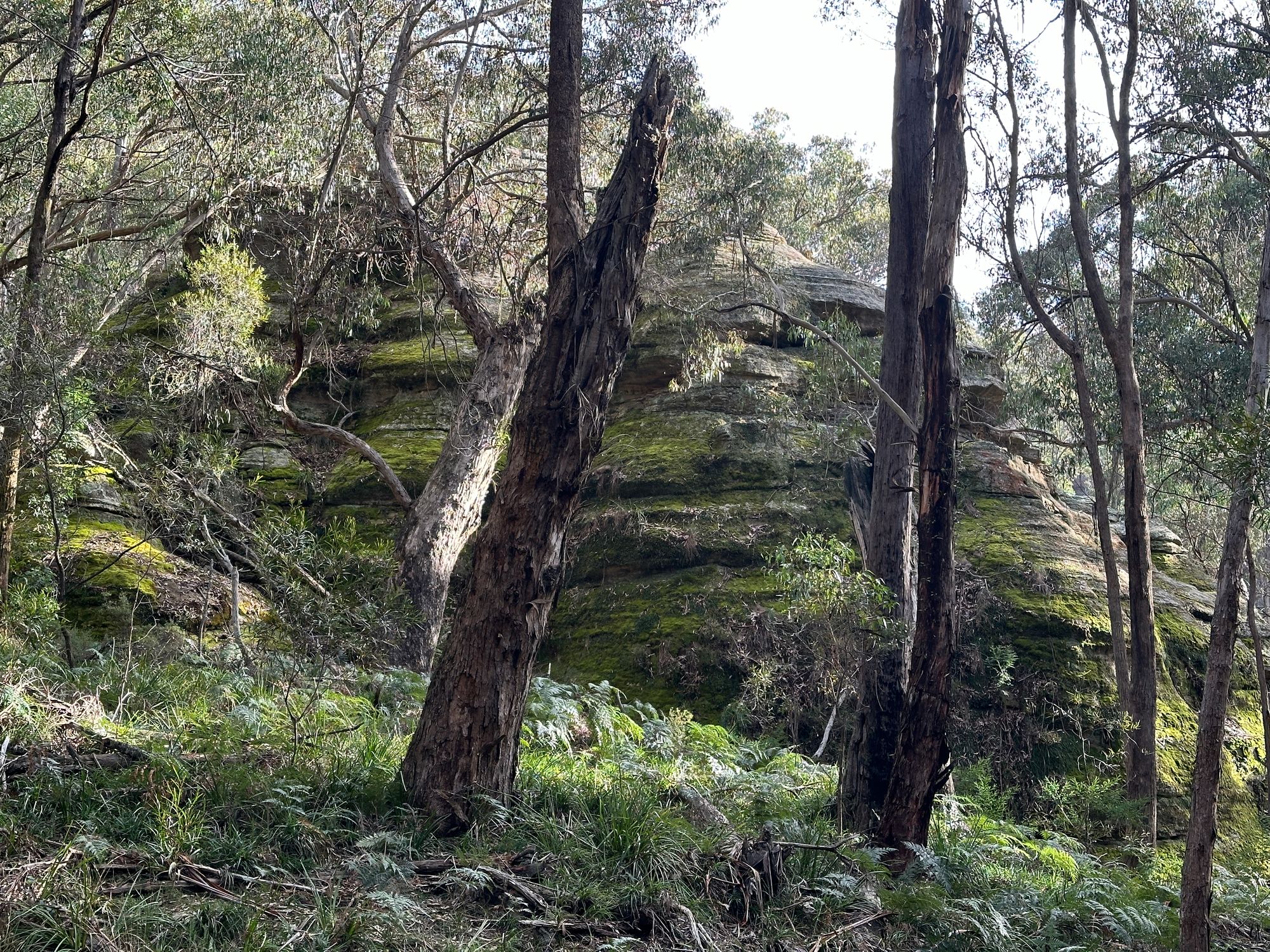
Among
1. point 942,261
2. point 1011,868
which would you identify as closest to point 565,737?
point 1011,868

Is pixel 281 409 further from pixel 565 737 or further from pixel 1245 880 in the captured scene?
pixel 1245 880

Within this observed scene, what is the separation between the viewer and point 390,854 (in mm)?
4840

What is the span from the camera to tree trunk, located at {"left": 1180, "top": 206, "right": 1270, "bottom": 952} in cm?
561

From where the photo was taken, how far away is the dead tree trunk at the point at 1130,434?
9.35 meters

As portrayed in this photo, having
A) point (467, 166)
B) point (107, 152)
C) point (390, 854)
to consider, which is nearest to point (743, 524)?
point (467, 166)

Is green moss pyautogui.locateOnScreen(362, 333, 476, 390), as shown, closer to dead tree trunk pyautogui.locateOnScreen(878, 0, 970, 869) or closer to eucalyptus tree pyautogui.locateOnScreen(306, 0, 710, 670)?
eucalyptus tree pyautogui.locateOnScreen(306, 0, 710, 670)

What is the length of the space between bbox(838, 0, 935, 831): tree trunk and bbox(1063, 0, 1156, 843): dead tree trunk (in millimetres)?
2440

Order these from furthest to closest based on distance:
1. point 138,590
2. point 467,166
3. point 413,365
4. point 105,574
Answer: point 413,365 → point 467,166 → point 105,574 → point 138,590

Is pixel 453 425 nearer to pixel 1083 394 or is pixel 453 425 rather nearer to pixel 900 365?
pixel 900 365

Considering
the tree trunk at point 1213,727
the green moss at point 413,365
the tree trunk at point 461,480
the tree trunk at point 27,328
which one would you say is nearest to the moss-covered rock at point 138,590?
the tree trunk at point 27,328

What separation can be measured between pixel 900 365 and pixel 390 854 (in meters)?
5.94

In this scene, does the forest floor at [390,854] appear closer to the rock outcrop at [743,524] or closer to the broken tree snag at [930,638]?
the broken tree snag at [930,638]

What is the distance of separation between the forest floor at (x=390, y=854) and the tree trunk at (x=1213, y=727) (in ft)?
1.04

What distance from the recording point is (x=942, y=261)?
693 cm
